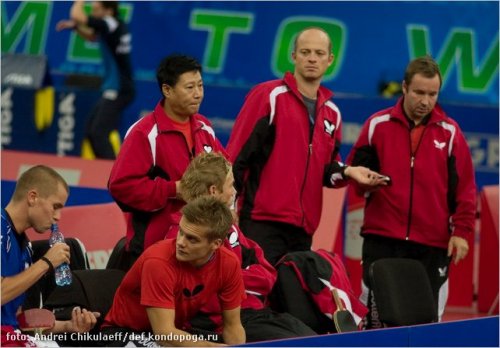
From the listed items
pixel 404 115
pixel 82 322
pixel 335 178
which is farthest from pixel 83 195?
pixel 82 322

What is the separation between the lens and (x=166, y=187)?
7531mm

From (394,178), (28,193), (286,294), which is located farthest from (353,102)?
(28,193)

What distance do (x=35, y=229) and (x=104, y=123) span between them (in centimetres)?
756

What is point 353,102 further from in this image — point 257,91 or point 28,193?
point 28,193

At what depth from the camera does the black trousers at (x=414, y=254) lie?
8828 millimetres

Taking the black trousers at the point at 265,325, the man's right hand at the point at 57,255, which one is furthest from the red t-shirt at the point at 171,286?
the man's right hand at the point at 57,255

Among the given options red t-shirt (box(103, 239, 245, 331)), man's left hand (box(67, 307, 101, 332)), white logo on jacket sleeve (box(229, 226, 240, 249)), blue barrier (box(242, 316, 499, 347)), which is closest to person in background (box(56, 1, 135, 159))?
white logo on jacket sleeve (box(229, 226, 240, 249))

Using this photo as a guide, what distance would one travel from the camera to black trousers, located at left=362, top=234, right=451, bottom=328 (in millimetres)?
8828

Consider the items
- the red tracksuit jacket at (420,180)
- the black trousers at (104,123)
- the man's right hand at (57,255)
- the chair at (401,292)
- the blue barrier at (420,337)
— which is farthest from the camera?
the black trousers at (104,123)

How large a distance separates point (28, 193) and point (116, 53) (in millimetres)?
7831

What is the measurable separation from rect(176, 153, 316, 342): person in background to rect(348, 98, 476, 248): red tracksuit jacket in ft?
4.85

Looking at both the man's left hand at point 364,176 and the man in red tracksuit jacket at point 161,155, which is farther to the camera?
the man's left hand at point 364,176

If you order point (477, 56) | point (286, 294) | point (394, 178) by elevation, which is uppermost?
point (477, 56)

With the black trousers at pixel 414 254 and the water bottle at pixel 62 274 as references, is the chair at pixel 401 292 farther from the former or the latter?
the water bottle at pixel 62 274
